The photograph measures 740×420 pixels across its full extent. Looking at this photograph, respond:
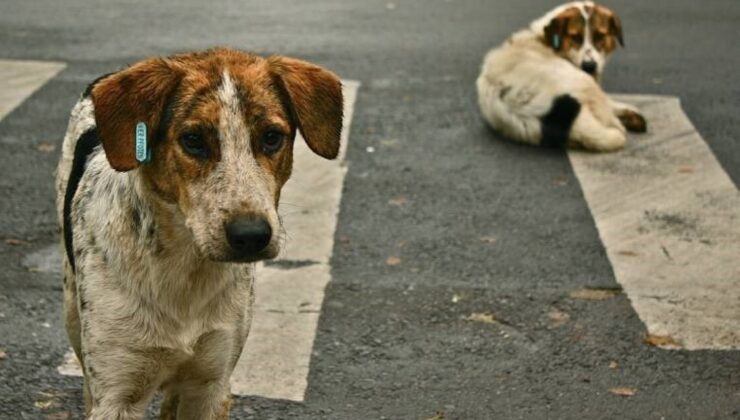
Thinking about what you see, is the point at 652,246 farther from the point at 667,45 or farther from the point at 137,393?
the point at 667,45

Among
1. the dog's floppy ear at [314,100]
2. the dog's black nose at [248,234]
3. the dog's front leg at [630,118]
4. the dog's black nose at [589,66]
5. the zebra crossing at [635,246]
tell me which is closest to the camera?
the dog's black nose at [248,234]

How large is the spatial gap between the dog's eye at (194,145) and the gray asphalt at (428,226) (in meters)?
1.83

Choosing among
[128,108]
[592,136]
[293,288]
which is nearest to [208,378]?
[128,108]

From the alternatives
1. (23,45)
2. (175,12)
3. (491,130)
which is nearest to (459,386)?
(491,130)

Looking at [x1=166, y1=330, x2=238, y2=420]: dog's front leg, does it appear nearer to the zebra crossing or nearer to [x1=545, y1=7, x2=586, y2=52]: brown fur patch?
the zebra crossing

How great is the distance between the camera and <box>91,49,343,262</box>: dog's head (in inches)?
179

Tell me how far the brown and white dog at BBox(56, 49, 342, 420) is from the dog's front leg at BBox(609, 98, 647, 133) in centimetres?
567

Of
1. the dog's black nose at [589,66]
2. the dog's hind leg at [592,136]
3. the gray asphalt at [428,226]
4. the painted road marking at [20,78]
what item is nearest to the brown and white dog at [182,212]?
the gray asphalt at [428,226]

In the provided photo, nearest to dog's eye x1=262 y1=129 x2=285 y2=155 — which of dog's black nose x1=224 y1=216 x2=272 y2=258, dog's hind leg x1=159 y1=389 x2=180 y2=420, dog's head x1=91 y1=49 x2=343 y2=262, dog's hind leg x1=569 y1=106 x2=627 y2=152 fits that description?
dog's head x1=91 y1=49 x2=343 y2=262

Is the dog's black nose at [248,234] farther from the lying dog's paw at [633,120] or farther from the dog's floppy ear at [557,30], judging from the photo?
the dog's floppy ear at [557,30]

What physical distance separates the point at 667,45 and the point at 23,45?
5572 millimetres

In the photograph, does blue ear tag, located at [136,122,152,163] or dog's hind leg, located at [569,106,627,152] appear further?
dog's hind leg, located at [569,106,627,152]

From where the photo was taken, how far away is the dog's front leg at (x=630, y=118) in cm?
1044

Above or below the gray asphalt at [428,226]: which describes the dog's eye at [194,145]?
above
